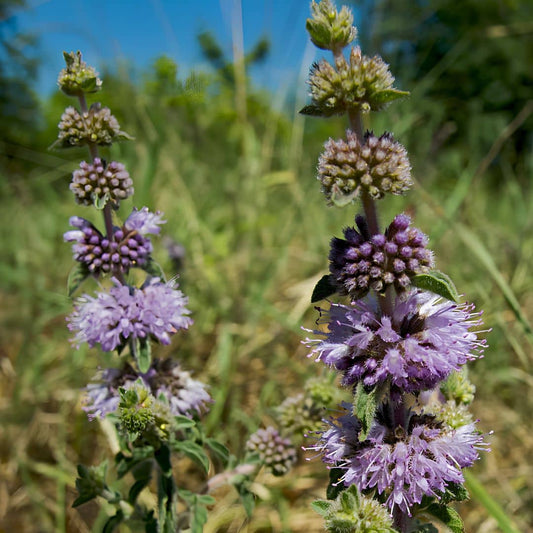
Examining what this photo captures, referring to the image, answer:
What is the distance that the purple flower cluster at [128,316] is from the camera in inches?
63.6

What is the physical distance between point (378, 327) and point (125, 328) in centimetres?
77

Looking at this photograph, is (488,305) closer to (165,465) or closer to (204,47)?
(165,465)

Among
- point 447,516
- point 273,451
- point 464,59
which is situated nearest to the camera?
point 447,516

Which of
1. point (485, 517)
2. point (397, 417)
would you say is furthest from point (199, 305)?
point (397, 417)

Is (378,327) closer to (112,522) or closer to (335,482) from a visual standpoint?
(335,482)

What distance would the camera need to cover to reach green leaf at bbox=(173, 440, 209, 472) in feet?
5.21

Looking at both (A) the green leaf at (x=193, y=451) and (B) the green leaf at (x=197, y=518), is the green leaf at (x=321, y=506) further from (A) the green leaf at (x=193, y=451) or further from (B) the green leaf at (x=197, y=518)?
(B) the green leaf at (x=197, y=518)

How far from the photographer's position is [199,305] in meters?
3.37

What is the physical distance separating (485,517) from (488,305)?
101 cm

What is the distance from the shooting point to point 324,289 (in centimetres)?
125

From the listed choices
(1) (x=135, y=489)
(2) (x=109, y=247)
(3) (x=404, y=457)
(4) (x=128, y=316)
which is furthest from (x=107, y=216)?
(3) (x=404, y=457)

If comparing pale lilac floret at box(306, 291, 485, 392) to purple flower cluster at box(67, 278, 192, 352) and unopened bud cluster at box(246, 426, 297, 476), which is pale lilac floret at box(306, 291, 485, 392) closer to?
purple flower cluster at box(67, 278, 192, 352)

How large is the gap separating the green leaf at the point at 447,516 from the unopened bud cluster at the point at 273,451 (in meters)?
0.58

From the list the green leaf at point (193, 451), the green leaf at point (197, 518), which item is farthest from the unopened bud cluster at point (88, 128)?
the green leaf at point (197, 518)
